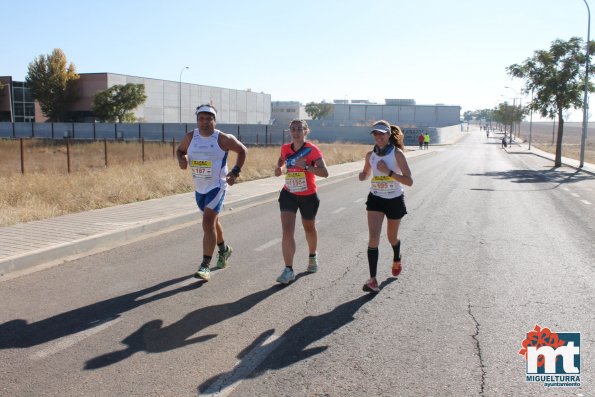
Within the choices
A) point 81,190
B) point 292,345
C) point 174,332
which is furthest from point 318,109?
point 292,345

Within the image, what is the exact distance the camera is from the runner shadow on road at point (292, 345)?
397cm

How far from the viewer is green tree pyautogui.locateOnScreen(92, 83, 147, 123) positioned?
68.0 metres

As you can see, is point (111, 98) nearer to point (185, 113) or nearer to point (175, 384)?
point (185, 113)

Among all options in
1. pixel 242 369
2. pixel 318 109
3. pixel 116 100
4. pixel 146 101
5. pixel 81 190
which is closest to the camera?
pixel 242 369

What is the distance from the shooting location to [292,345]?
458 centimetres

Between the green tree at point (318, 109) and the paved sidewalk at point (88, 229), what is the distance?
120456 millimetres

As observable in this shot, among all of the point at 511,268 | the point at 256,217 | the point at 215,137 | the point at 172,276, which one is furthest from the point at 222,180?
the point at 256,217

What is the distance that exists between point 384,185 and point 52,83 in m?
74.2

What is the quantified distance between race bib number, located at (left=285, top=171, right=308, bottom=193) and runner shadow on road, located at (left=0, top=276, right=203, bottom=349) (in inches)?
65.9

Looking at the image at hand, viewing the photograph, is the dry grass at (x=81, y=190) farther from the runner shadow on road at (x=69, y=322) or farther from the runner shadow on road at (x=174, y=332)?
A: the runner shadow on road at (x=174, y=332)

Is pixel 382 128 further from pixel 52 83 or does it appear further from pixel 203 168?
pixel 52 83

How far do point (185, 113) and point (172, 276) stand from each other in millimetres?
81150

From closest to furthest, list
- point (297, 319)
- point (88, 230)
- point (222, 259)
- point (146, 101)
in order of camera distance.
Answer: point (297, 319), point (222, 259), point (88, 230), point (146, 101)

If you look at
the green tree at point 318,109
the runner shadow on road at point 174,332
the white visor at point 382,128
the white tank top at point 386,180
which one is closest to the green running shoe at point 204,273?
the runner shadow on road at point 174,332
